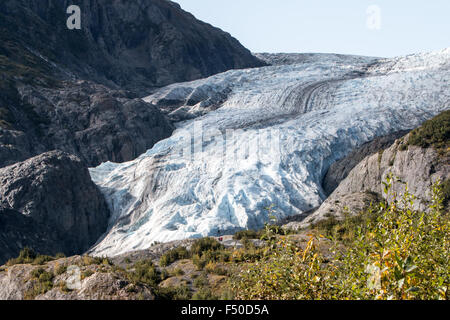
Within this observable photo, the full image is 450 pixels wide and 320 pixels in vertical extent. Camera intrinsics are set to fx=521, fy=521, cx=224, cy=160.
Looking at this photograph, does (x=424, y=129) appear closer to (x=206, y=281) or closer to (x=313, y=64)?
(x=206, y=281)

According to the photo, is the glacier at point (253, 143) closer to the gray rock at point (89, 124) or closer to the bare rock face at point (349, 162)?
the bare rock face at point (349, 162)

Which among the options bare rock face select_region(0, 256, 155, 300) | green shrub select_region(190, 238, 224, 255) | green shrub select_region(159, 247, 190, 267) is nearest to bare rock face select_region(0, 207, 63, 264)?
green shrub select_region(159, 247, 190, 267)

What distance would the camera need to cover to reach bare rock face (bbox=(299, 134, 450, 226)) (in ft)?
75.8

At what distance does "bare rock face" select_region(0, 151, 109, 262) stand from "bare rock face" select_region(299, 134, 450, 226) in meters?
17.8

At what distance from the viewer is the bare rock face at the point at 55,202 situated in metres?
33.1

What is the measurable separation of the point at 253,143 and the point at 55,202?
17210 millimetres

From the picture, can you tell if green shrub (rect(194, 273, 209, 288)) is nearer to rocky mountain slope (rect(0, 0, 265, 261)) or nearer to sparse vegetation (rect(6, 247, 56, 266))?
sparse vegetation (rect(6, 247, 56, 266))

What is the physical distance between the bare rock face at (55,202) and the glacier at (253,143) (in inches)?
62.4

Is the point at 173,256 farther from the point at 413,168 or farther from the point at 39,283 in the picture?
the point at 413,168

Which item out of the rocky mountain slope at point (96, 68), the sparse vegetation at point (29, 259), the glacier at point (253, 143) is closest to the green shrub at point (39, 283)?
the sparse vegetation at point (29, 259)

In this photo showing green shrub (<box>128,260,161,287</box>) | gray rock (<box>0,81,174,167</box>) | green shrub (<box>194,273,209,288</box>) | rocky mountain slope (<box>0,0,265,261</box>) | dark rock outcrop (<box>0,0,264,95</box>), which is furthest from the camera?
dark rock outcrop (<box>0,0,264,95</box>)

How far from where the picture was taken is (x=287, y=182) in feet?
128
